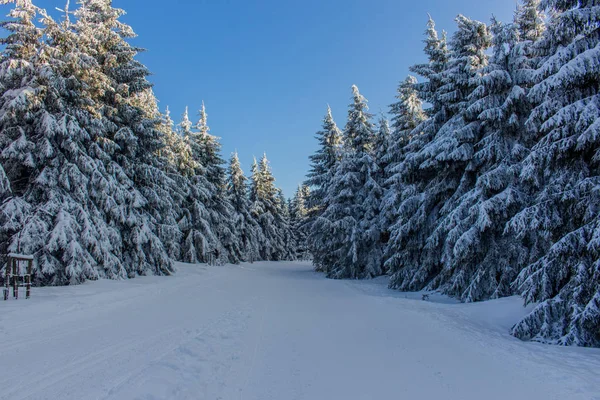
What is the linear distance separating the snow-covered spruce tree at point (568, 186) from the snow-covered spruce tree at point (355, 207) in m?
13.4

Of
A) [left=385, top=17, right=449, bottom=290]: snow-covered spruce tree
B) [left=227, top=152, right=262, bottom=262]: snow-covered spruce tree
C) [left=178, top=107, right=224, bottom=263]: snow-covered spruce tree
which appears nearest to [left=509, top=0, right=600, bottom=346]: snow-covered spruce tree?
[left=385, top=17, right=449, bottom=290]: snow-covered spruce tree

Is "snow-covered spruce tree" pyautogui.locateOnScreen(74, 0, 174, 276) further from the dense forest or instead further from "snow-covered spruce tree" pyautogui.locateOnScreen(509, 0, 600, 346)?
"snow-covered spruce tree" pyautogui.locateOnScreen(509, 0, 600, 346)

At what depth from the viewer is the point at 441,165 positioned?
13.8 meters

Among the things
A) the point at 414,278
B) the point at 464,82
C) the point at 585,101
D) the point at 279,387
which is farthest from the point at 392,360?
the point at 464,82

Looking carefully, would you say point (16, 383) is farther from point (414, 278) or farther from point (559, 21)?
point (414, 278)

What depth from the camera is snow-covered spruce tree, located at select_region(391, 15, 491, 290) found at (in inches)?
509

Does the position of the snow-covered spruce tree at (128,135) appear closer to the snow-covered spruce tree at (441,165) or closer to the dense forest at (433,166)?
the dense forest at (433,166)

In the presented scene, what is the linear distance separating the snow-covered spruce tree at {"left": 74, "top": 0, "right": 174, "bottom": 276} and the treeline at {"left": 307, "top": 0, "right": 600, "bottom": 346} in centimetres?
1113

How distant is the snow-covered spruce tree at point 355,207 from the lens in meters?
21.7

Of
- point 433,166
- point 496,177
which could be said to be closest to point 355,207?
point 433,166

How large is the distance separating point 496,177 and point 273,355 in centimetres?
955

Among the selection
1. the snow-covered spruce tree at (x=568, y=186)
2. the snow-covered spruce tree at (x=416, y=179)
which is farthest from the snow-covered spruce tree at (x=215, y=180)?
the snow-covered spruce tree at (x=568, y=186)

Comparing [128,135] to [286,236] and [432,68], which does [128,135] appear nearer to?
[432,68]

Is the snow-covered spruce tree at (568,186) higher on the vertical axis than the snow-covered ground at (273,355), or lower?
higher
